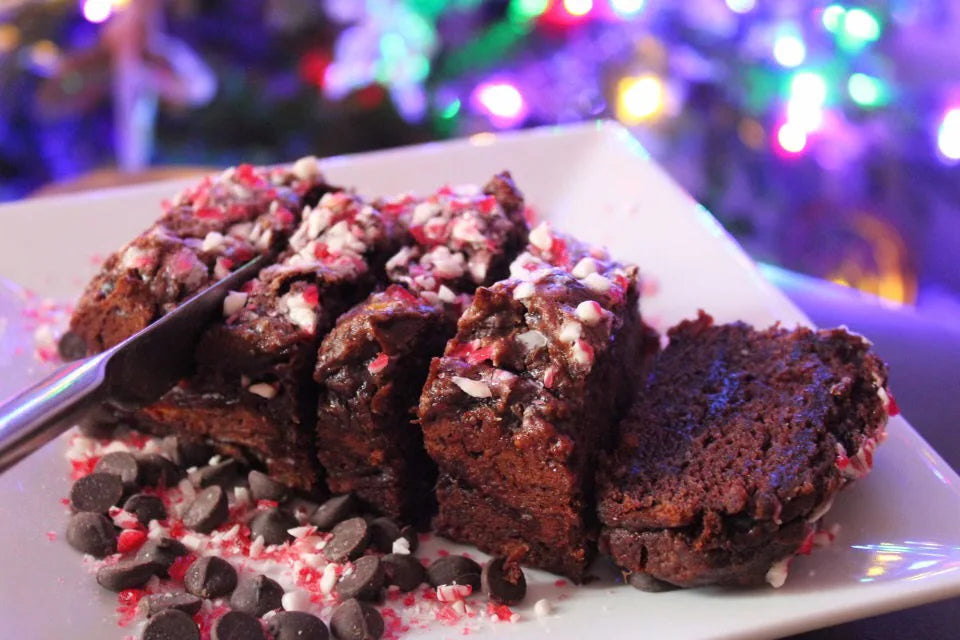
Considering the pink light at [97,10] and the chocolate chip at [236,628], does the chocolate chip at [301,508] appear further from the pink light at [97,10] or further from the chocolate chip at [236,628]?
the pink light at [97,10]

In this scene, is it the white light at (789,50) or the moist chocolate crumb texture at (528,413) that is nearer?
the moist chocolate crumb texture at (528,413)

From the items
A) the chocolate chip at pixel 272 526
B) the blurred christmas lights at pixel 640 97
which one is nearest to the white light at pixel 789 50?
the blurred christmas lights at pixel 640 97

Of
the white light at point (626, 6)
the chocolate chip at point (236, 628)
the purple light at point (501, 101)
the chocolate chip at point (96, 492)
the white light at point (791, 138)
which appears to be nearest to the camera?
the chocolate chip at point (236, 628)

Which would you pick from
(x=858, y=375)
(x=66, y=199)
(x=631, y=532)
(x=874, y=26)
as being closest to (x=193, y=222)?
(x=66, y=199)

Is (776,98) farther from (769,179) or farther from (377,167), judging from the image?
(377,167)

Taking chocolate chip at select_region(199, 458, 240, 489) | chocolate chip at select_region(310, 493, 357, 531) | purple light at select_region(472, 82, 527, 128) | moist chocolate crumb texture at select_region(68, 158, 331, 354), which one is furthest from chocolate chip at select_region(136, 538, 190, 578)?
purple light at select_region(472, 82, 527, 128)
